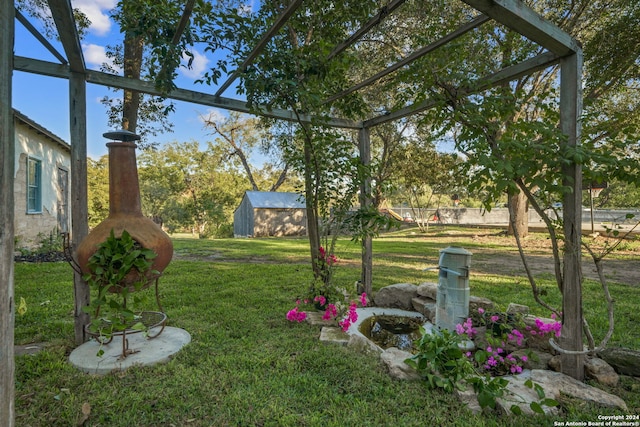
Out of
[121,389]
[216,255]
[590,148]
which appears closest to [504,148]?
[590,148]

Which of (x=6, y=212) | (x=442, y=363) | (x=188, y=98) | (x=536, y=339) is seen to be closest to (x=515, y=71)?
(x=536, y=339)

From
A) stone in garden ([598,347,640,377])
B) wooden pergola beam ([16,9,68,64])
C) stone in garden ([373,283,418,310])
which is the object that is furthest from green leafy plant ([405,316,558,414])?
wooden pergola beam ([16,9,68,64])

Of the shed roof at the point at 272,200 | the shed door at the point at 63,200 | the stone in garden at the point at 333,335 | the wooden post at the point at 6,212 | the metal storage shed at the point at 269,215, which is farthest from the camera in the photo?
the shed roof at the point at 272,200

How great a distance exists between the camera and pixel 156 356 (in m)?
2.35

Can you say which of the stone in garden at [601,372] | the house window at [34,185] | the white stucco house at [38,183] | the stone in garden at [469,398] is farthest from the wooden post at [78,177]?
the house window at [34,185]

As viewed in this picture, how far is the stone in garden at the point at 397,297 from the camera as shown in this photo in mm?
3602

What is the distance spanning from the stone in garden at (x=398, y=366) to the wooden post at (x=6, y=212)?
1.91 metres

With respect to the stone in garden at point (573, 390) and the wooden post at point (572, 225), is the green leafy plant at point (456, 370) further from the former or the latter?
the wooden post at point (572, 225)

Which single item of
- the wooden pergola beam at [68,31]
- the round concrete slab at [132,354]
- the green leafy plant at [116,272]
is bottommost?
the round concrete slab at [132,354]

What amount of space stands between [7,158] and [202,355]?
5.99 feet

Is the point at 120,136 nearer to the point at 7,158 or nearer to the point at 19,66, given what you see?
the point at 19,66

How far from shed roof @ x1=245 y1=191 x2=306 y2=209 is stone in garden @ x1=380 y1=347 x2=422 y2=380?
13830mm

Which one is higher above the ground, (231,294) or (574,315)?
(574,315)

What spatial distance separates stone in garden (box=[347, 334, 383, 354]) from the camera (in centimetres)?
247
